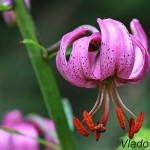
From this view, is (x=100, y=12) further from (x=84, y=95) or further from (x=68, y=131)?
(x=68, y=131)

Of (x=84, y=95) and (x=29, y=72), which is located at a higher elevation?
(x=29, y=72)

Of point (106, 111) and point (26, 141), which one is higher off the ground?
point (106, 111)

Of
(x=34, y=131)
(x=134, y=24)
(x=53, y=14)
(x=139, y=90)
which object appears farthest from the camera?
(x=53, y=14)

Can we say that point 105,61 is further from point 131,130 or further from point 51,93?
point 51,93

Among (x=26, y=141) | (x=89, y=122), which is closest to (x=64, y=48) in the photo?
(x=89, y=122)

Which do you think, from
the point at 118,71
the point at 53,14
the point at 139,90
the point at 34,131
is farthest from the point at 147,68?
the point at 53,14

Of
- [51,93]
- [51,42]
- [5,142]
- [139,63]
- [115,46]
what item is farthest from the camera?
[51,42]

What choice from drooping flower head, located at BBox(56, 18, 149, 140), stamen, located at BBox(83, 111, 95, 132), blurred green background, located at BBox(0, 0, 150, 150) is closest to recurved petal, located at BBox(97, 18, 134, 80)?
drooping flower head, located at BBox(56, 18, 149, 140)
